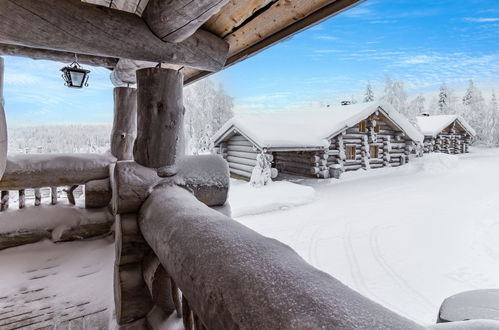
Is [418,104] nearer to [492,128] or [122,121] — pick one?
[492,128]

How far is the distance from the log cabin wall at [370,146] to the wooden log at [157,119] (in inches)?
519

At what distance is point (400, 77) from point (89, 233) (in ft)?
142

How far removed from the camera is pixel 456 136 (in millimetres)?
25828

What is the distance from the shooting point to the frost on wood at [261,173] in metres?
12.0

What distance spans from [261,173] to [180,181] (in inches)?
397

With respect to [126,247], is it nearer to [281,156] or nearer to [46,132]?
[46,132]

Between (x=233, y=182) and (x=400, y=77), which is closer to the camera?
(x=233, y=182)

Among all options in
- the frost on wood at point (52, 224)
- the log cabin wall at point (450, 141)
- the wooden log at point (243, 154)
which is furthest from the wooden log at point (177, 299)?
the log cabin wall at point (450, 141)

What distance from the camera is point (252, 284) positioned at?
2.44 feet

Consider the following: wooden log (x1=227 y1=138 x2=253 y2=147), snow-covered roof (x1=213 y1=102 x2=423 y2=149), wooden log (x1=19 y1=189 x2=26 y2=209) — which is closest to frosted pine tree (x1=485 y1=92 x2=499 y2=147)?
snow-covered roof (x1=213 y1=102 x2=423 y2=149)

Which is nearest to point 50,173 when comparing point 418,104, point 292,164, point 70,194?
point 70,194

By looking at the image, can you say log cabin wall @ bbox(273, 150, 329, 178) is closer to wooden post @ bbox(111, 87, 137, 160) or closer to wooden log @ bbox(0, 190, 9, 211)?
wooden post @ bbox(111, 87, 137, 160)

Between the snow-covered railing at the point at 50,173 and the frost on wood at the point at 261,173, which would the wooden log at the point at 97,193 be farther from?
the frost on wood at the point at 261,173

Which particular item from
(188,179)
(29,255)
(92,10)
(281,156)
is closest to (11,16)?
(92,10)
